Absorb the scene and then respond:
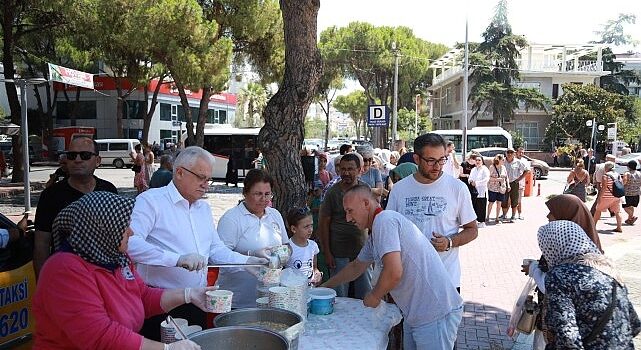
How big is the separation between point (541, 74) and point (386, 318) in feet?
152

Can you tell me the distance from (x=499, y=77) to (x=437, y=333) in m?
43.1

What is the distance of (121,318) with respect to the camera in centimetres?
205

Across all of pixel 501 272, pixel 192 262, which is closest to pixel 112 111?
pixel 501 272

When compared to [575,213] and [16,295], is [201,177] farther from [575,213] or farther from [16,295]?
[575,213]

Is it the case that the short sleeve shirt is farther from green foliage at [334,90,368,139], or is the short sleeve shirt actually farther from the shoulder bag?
green foliage at [334,90,368,139]

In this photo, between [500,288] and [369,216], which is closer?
[369,216]

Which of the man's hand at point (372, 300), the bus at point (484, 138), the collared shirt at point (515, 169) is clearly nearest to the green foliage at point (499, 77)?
the bus at point (484, 138)

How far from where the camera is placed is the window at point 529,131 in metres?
44.8

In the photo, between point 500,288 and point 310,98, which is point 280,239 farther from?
point 500,288

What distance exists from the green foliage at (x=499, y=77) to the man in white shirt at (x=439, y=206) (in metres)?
39.2

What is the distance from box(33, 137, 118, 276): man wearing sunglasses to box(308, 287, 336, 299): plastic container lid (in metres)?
1.59

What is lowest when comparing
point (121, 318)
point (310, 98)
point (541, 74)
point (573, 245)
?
point (121, 318)

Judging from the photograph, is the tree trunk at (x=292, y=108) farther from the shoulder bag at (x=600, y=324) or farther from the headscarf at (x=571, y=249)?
the shoulder bag at (x=600, y=324)

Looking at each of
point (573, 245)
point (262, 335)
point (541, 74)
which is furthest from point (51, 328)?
point (541, 74)
